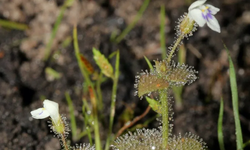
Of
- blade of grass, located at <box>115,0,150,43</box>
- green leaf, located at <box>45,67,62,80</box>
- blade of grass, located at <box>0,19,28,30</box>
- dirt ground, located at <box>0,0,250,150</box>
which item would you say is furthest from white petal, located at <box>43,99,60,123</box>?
blade of grass, located at <box>0,19,28,30</box>

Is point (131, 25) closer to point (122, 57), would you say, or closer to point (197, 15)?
point (122, 57)

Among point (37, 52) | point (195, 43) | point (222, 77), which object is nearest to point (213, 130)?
point (222, 77)

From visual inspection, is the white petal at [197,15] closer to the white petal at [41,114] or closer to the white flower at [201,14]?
the white flower at [201,14]

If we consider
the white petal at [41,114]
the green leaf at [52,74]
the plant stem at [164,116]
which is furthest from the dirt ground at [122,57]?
the plant stem at [164,116]

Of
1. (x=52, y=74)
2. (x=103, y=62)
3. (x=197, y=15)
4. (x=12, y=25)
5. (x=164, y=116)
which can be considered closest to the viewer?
(x=197, y=15)

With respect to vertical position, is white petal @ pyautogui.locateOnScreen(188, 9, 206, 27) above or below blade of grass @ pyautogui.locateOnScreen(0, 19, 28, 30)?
below

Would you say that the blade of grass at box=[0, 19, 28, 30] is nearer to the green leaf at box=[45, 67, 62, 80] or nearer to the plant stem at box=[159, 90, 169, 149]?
the green leaf at box=[45, 67, 62, 80]

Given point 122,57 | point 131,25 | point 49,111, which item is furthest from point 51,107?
point 131,25

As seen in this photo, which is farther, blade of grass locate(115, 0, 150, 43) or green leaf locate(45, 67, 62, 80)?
blade of grass locate(115, 0, 150, 43)
